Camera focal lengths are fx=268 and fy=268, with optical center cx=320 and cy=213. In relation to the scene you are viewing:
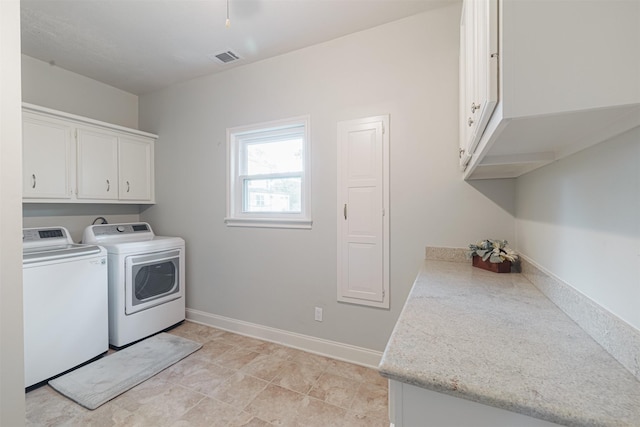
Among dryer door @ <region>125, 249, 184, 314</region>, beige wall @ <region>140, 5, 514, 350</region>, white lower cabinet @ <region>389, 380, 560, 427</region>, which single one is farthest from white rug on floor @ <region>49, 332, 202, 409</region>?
white lower cabinet @ <region>389, 380, 560, 427</region>

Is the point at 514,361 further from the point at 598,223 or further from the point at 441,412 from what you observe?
the point at 598,223

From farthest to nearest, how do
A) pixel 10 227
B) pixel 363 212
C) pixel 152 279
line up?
1. pixel 152 279
2. pixel 363 212
3. pixel 10 227

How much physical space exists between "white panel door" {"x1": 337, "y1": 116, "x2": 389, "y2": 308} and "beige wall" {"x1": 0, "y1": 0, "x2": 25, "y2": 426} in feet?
6.13

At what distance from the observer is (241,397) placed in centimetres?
183

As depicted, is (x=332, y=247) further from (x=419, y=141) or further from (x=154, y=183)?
(x=154, y=183)

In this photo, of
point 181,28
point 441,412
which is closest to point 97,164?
point 181,28

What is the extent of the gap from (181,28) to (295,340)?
111 inches

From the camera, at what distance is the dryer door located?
8.20ft

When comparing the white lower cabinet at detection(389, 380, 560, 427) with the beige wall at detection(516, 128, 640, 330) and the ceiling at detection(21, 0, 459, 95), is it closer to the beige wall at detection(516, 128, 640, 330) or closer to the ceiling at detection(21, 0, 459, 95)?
the beige wall at detection(516, 128, 640, 330)

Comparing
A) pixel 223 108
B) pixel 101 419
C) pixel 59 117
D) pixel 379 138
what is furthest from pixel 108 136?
pixel 379 138

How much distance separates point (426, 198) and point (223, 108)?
2.24 meters

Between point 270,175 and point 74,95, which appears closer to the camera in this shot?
point 270,175

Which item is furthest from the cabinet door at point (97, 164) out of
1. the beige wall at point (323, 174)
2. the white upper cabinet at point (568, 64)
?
the white upper cabinet at point (568, 64)

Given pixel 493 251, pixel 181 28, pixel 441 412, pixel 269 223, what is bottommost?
pixel 441 412
